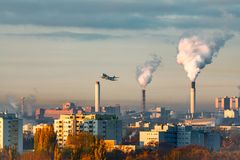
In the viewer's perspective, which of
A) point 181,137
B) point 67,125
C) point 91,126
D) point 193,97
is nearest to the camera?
point 91,126

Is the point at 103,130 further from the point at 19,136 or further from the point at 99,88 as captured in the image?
the point at 99,88

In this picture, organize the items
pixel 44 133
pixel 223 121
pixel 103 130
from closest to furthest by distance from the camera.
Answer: pixel 44 133
pixel 103 130
pixel 223 121

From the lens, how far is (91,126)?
6650 cm

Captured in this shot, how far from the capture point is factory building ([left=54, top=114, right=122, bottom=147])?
217 ft

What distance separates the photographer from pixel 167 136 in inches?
3014

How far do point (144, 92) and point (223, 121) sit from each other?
33754 millimetres

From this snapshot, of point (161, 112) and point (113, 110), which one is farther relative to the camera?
point (161, 112)

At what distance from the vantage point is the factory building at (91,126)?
66188 millimetres

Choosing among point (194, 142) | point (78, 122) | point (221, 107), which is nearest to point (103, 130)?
point (78, 122)

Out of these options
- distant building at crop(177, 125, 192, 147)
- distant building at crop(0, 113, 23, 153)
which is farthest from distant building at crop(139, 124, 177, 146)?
distant building at crop(0, 113, 23, 153)

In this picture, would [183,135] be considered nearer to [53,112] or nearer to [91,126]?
[91,126]

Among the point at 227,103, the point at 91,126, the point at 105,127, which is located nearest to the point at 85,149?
the point at 91,126

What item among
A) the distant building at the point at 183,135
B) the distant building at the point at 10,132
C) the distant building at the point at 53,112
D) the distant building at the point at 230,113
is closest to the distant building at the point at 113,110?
the distant building at the point at 53,112

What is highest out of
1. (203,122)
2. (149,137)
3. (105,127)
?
(203,122)
